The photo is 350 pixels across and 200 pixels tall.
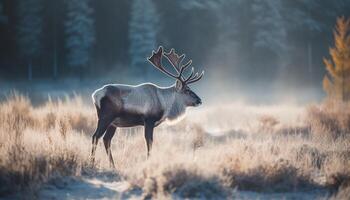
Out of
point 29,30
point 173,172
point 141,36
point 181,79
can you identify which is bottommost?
point 173,172

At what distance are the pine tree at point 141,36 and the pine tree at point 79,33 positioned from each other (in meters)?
3.17

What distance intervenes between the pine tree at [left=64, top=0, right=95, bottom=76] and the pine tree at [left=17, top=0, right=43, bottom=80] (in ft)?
6.94

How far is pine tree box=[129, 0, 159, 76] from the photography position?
39062 millimetres

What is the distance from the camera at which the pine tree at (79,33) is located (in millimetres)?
38000

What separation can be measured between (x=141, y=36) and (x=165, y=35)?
18.9ft

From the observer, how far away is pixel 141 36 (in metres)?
39.1

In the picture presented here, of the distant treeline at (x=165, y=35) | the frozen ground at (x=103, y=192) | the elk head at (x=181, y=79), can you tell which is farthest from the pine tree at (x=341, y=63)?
the frozen ground at (x=103, y=192)

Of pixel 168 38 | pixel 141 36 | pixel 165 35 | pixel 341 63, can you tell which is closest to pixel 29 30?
pixel 141 36

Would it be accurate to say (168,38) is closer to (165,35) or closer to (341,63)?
(165,35)

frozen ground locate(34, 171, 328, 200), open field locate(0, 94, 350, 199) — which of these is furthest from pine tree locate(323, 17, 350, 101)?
frozen ground locate(34, 171, 328, 200)

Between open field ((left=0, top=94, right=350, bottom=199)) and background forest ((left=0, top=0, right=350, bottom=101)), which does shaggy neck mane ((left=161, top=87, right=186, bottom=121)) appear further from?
background forest ((left=0, top=0, right=350, bottom=101))

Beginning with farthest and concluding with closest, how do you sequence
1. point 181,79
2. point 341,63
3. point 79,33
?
point 79,33, point 341,63, point 181,79

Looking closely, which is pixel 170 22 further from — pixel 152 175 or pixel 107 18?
pixel 152 175

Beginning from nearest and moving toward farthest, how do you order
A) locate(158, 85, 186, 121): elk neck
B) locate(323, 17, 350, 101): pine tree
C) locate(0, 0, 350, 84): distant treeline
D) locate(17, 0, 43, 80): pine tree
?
locate(158, 85, 186, 121): elk neck, locate(323, 17, 350, 101): pine tree, locate(17, 0, 43, 80): pine tree, locate(0, 0, 350, 84): distant treeline
